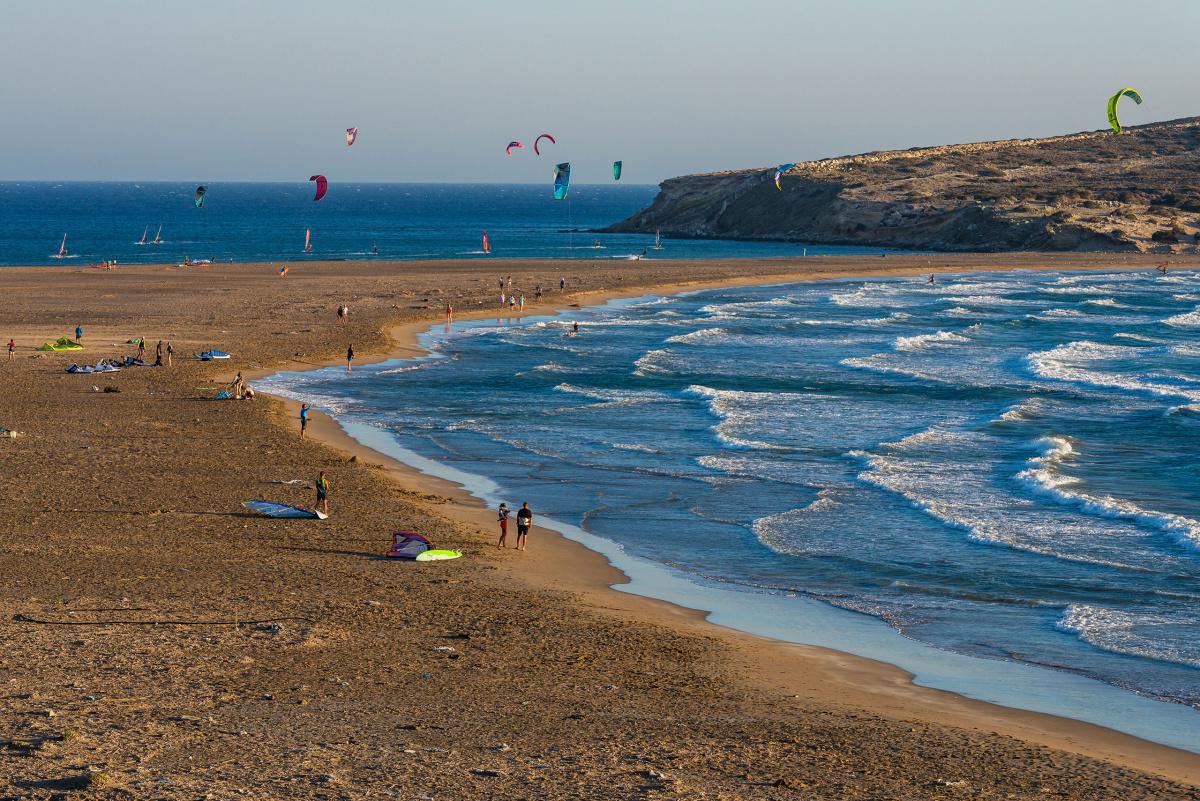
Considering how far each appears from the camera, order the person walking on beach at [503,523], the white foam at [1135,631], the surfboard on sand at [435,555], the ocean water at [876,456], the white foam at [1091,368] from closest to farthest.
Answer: the white foam at [1135,631], the ocean water at [876,456], the surfboard on sand at [435,555], the person walking on beach at [503,523], the white foam at [1091,368]

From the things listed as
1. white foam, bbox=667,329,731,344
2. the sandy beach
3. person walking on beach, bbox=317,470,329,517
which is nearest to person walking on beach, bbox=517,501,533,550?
the sandy beach

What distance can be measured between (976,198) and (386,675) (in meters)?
Result: 105

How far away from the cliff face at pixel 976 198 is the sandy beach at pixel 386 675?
8560 cm

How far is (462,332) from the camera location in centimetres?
5112

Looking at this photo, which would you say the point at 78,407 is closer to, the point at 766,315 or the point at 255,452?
the point at 255,452

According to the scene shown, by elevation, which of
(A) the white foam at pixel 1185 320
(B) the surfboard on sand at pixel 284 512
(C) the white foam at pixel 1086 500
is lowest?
(B) the surfboard on sand at pixel 284 512

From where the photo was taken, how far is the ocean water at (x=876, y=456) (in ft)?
60.7

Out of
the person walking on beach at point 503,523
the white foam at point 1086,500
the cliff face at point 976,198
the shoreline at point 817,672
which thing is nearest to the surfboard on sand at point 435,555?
the shoreline at point 817,672

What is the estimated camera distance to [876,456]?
2850 centimetres

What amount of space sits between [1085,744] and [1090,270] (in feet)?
258

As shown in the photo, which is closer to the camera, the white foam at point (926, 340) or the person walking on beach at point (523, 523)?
the person walking on beach at point (523, 523)

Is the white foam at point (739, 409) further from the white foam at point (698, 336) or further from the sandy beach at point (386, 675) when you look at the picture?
the white foam at point (698, 336)

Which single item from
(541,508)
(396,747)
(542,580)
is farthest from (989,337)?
(396,747)

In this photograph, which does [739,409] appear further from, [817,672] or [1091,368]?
[817,672]
